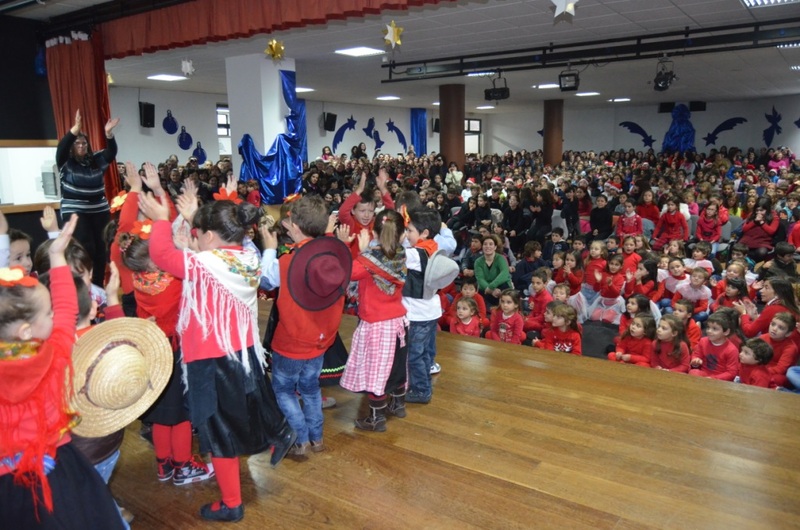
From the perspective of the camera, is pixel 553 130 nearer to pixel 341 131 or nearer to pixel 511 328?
pixel 341 131

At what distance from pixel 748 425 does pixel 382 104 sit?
16.8 metres

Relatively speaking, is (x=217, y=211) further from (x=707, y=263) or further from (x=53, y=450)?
(x=707, y=263)

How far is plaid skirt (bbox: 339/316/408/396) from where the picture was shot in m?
2.61

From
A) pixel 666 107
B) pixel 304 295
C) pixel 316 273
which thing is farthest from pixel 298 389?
pixel 666 107

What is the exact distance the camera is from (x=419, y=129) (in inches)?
793

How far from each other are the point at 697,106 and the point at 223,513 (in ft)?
68.5

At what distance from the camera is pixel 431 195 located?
9328 mm

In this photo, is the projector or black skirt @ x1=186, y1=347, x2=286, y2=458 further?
the projector

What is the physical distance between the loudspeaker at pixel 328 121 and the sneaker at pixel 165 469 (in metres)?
15.2

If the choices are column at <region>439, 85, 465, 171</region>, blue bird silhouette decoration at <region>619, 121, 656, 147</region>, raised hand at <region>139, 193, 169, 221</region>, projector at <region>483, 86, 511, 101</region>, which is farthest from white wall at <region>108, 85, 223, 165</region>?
blue bird silhouette decoration at <region>619, 121, 656, 147</region>

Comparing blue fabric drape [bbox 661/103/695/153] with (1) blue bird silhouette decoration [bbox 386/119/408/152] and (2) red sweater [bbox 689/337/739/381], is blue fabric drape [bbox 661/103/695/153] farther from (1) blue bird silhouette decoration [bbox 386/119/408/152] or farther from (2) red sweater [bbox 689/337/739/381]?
(2) red sweater [bbox 689/337/739/381]

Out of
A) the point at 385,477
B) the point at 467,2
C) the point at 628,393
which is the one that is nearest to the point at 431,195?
the point at 467,2

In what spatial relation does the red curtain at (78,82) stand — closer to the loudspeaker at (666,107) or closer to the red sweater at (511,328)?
the red sweater at (511,328)

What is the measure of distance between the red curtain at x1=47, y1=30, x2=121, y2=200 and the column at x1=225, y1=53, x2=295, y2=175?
2.59 meters
